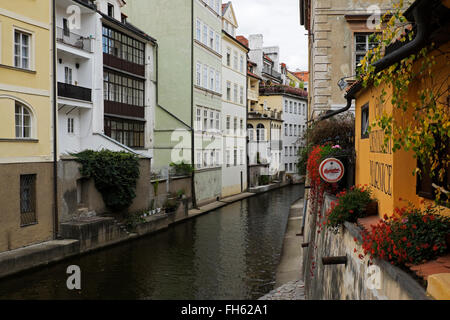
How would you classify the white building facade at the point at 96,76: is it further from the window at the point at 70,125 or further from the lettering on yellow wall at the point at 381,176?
the lettering on yellow wall at the point at 381,176

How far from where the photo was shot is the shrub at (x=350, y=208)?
7.21 meters

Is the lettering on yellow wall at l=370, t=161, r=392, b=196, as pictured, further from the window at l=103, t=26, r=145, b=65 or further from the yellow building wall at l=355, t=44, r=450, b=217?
the window at l=103, t=26, r=145, b=65

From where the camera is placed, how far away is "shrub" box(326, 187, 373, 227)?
23.7ft

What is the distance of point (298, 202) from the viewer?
36781 millimetres

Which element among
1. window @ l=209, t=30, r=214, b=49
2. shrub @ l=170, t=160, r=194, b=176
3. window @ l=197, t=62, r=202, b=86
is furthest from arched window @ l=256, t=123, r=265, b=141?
shrub @ l=170, t=160, r=194, b=176

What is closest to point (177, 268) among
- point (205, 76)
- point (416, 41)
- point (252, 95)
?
point (416, 41)

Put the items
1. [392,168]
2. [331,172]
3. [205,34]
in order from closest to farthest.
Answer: [392,168] → [331,172] → [205,34]

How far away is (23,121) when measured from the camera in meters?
16.8

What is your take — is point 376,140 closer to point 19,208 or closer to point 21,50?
point 19,208

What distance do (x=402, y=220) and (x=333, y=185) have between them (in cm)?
524

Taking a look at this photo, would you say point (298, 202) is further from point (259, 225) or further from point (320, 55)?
point (320, 55)

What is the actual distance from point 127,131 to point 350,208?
2227 centimetres

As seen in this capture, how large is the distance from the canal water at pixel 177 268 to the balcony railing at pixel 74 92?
768 cm

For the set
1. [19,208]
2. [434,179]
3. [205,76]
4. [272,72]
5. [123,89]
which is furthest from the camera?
[272,72]
